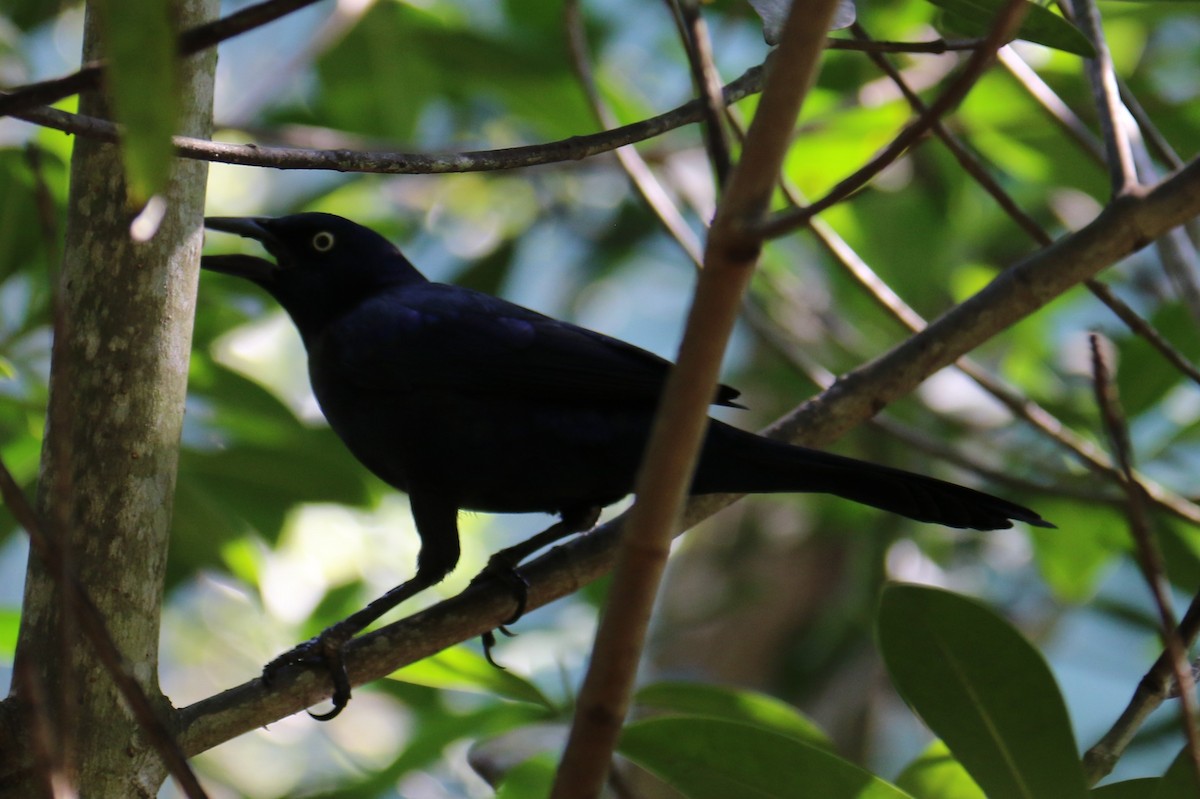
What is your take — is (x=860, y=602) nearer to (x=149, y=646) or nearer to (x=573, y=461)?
(x=573, y=461)

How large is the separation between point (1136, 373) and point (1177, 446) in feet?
2.73

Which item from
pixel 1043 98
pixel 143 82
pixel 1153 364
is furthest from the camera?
pixel 1153 364

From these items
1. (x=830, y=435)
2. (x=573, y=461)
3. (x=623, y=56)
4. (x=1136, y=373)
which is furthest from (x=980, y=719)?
(x=623, y=56)

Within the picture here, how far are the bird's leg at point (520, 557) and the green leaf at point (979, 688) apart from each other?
0.87 m

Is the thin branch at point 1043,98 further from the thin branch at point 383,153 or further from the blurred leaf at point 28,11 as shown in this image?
the blurred leaf at point 28,11

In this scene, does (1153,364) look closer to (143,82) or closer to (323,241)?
(323,241)

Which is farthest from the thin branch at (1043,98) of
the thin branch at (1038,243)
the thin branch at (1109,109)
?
the thin branch at (1109,109)

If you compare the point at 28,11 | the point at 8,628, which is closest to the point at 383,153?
the point at 8,628

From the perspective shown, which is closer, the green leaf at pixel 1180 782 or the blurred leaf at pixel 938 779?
the green leaf at pixel 1180 782

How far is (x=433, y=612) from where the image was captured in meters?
2.61

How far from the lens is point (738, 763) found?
235 cm

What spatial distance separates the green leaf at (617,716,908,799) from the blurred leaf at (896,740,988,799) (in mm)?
461

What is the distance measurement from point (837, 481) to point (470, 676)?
100cm

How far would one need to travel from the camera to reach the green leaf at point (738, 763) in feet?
7.47
